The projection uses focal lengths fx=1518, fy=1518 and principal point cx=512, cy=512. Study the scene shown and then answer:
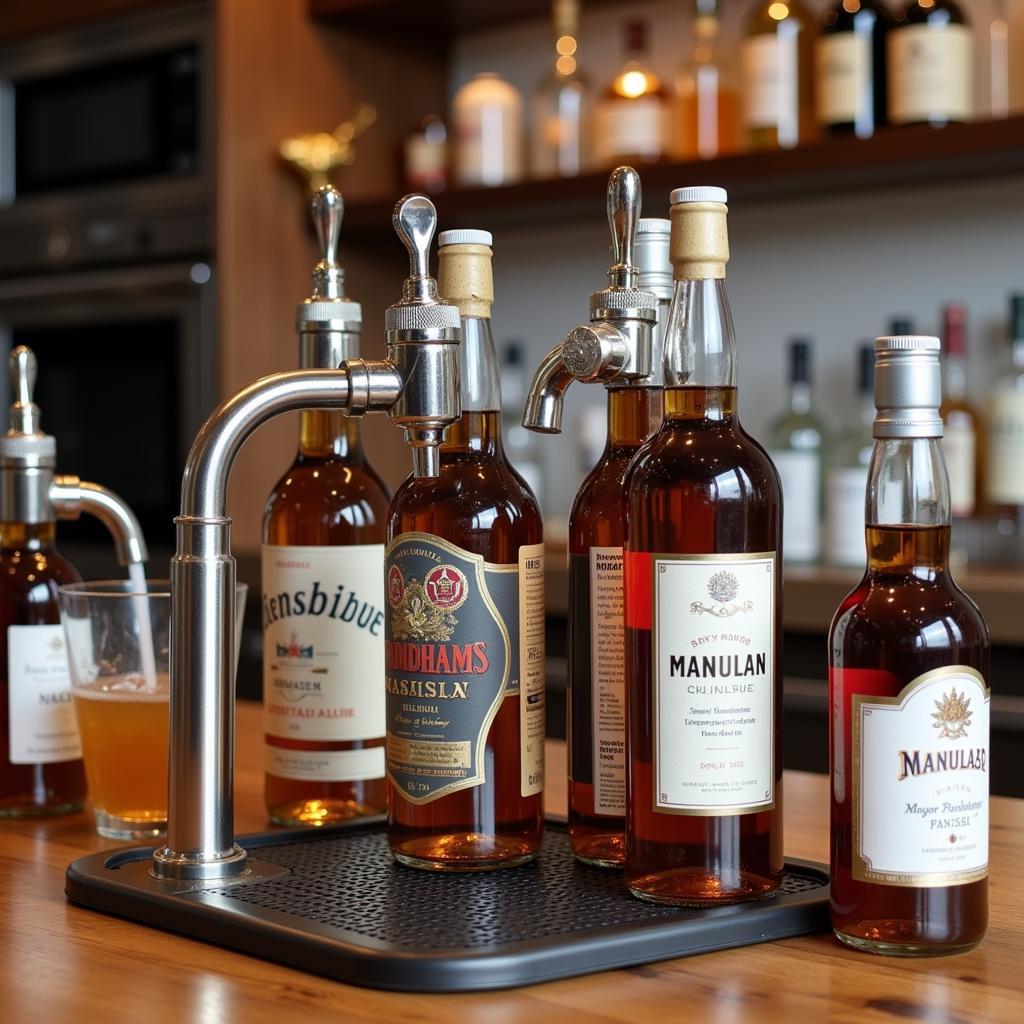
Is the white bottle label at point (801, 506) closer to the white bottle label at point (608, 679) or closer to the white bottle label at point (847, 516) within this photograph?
the white bottle label at point (847, 516)

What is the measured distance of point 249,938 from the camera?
634 mm

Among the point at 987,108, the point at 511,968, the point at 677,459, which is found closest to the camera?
the point at 511,968

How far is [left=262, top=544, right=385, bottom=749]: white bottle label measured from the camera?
0.88 m

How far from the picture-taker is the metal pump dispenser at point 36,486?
91cm

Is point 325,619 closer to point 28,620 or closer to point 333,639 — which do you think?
point 333,639

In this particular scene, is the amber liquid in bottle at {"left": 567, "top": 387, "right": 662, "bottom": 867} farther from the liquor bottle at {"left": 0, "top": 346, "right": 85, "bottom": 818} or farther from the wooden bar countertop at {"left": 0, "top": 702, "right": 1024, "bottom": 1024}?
→ the liquor bottle at {"left": 0, "top": 346, "right": 85, "bottom": 818}

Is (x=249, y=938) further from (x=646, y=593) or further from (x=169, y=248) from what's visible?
(x=169, y=248)

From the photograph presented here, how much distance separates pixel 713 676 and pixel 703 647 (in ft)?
0.05

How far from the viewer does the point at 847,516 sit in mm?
2152

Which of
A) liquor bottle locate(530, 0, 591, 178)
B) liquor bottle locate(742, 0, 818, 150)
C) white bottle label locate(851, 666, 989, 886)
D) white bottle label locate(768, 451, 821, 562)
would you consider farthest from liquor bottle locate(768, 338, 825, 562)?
white bottle label locate(851, 666, 989, 886)

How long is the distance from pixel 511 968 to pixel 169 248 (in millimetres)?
2288

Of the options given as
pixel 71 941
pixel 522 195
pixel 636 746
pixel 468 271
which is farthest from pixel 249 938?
pixel 522 195

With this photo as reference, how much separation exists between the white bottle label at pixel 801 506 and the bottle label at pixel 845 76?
0.49m

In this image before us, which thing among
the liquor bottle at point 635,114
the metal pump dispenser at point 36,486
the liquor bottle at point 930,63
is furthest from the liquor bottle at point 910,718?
the liquor bottle at point 635,114
